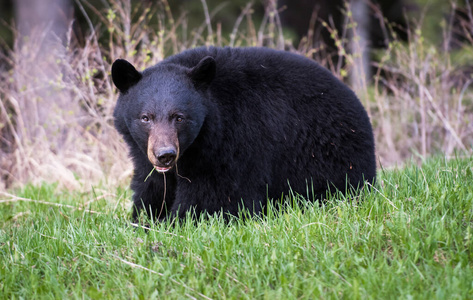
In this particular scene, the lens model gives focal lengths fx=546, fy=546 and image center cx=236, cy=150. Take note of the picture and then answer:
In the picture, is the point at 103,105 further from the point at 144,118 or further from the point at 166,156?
the point at 166,156

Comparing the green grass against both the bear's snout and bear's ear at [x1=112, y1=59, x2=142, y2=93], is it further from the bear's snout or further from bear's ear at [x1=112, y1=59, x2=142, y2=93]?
bear's ear at [x1=112, y1=59, x2=142, y2=93]

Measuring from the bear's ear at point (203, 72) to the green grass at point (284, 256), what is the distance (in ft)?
3.37

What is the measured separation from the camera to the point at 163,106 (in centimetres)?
381

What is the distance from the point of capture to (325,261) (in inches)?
117

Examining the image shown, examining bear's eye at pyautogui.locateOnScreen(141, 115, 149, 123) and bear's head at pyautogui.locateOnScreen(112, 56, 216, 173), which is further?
bear's eye at pyautogui.locateOnScreen(141, 115, 149, 123)

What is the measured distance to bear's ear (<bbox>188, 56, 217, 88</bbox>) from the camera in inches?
154

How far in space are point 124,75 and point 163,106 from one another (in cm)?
44

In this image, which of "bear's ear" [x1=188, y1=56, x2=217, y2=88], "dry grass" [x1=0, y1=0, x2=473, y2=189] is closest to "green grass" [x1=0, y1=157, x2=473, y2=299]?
"bear's ear" [x1=188, y1=56, x2=217, y2=88]

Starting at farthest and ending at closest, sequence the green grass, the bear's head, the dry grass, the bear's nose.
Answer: the dry grass < the bear's head < the bear's nose < the green grass

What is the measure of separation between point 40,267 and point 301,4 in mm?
10755

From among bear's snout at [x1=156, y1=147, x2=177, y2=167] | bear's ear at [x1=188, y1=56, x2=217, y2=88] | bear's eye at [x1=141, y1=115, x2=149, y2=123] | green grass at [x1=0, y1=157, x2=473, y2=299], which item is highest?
bear's ear at [x1=188, y1=56, x2=217, y2=88]

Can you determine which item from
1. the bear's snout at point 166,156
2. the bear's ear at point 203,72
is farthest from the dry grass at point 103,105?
the bear's snout at point 166,156

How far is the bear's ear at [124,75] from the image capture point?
3.89 metres

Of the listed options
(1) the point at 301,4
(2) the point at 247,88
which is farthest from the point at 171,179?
(1) the point at 301,4
